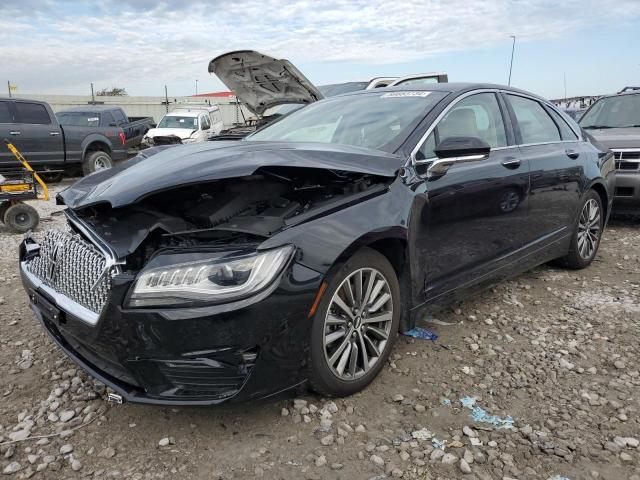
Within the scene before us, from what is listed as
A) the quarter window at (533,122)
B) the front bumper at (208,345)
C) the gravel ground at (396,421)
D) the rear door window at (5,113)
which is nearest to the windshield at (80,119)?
the rear door window at (5,113)

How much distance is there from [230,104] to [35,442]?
25901mm

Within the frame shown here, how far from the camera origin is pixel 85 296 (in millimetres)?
2404

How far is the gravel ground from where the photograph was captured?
7.16 ft

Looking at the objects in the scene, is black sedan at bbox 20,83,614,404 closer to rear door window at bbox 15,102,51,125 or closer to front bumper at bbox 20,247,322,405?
front bumper at bbox 20,247,322,405

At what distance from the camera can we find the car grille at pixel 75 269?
231 cm

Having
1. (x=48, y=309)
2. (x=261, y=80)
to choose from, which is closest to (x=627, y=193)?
(x=261, y=80)

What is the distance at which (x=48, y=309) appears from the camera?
2.66 metres

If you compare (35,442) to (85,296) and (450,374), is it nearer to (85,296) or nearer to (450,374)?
(85,296)

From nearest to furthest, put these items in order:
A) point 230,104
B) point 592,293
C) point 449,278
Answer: point 449,278 < point 592,293 < point 230,104

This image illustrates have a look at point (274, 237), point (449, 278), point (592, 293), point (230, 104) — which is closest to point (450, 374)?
point (449, 278)

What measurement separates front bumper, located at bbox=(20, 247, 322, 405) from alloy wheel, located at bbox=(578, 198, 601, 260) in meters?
3.33

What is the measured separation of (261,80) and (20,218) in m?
4.58

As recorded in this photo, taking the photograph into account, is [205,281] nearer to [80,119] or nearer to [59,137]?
[59,137]

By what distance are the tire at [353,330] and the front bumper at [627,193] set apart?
4843 millimetres
